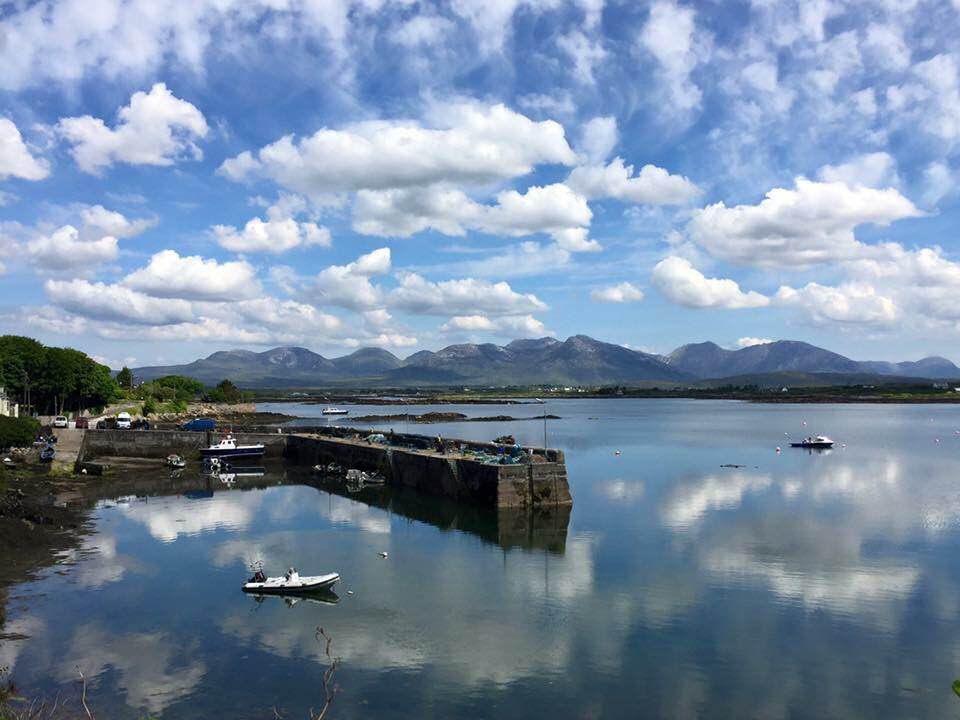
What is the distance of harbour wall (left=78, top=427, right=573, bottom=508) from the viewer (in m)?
50.4

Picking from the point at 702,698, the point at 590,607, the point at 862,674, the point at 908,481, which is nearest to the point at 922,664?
the point at 862,674

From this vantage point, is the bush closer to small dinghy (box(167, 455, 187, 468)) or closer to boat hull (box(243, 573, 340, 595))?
Result: small dinghy (box(167, 455, 187, 468))

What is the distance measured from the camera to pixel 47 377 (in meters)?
101

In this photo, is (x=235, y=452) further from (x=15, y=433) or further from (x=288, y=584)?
(x=288, y=584)

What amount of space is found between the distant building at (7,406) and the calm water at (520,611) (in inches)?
1968

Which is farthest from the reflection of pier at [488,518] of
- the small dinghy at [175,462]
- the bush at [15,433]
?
the bush at [15,433]

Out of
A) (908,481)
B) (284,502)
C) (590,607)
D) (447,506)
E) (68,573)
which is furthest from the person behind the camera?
(908,481)

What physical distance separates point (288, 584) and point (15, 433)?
162ft

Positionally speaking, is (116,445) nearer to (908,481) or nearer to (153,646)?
(153,646)

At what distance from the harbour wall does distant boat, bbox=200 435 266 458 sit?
215cm

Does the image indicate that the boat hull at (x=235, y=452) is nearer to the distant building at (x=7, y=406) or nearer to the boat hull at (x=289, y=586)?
the distant building at (x=7, y=406)

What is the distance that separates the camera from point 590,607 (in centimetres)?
3031

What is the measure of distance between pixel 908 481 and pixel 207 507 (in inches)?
2445

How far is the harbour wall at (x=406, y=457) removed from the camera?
50.4m
